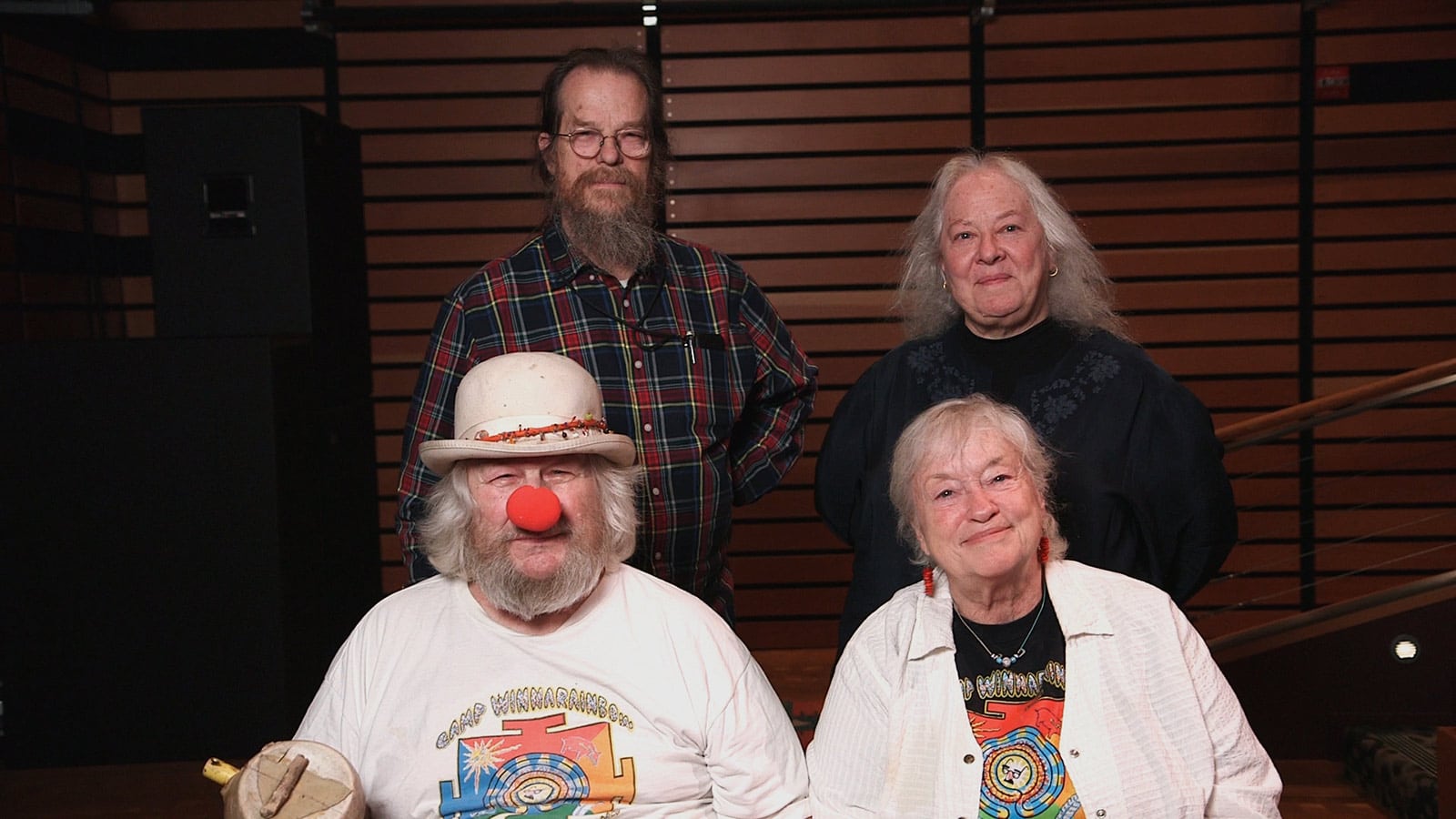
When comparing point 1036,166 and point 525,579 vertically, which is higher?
point 1036,166

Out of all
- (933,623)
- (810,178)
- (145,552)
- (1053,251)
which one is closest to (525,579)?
(933,623)

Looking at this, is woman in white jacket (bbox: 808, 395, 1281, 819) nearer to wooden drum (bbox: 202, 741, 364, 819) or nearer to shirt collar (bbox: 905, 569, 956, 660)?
shirt collar (bbox: 905, 569, 956, 660)

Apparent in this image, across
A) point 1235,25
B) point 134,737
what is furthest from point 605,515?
point 1235,25

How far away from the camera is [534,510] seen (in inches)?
65.6

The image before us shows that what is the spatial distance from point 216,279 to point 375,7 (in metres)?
1.63

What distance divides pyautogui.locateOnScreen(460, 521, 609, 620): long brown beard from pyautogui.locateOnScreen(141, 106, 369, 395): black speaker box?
2.18 meters

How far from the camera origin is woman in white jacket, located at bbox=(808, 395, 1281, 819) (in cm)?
165

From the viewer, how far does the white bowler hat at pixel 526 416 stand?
1.72 m

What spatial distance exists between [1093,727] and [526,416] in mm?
945

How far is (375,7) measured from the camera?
4.65 metres

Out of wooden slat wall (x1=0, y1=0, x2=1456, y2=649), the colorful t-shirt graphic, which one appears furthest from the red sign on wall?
the colorful t-shirt graphic

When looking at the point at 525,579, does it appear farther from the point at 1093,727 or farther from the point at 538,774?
the point at 1093,727

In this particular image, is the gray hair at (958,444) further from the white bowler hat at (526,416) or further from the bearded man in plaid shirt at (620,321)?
the bearded man in plaid shirt at (620,321)

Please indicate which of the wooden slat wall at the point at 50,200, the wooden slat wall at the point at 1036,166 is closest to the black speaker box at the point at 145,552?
the wooden slat wall at the point at 50,200
